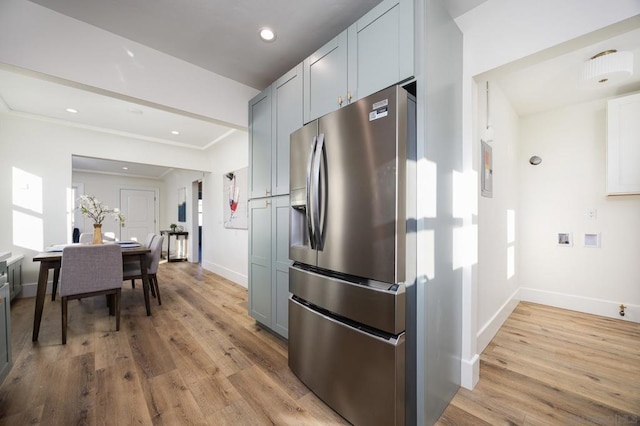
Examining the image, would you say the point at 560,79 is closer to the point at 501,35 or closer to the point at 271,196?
the point at 501,35

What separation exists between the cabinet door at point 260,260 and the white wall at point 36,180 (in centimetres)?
352

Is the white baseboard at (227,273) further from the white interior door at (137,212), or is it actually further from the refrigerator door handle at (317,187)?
the white interior door at (137,212)

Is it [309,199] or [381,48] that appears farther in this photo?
[309,199]

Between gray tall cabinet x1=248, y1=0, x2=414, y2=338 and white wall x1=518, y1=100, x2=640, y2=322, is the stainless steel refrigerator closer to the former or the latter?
gray tall cabinet x1=248, y1=0, x2=414, y2=338

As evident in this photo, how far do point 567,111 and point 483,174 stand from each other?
2.35 metres

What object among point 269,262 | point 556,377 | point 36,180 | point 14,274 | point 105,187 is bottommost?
point 556,377

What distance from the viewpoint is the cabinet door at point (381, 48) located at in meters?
1.37

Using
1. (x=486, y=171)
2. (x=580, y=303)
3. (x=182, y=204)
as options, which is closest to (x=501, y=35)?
(x=486, y=171)

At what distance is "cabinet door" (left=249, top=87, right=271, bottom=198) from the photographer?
2499 mm

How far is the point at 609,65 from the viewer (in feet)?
6.45

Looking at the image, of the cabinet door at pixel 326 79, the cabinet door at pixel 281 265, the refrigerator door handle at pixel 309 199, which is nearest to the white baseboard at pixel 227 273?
the cabinet door at pixel 281 265

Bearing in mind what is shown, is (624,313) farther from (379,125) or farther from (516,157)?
(379,125)

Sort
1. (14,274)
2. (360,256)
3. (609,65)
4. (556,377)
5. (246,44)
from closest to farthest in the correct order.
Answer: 1. (360,256)
2. (556,377)
3. (609,65)
4. (246,44)
5. (14,274)

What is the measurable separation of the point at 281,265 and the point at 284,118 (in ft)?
4.34
